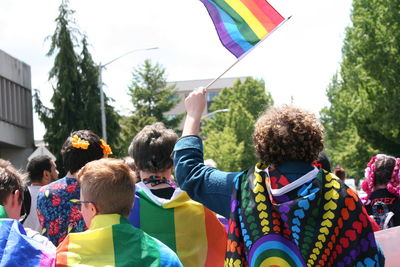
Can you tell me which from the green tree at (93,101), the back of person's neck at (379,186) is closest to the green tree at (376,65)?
the green tree at (93,101)

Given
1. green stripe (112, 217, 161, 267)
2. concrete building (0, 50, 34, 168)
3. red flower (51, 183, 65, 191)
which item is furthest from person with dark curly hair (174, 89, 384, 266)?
concrete building (0, 50, 34, 168)

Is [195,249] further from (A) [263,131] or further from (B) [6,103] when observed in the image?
(B) [6,103]

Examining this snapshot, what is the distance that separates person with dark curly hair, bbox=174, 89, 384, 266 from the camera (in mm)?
2924

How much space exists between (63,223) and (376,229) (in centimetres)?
212

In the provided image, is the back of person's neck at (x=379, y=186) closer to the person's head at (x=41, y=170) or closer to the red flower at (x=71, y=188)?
the red flower at (x=71, y=188)

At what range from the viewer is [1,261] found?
298 centimetres

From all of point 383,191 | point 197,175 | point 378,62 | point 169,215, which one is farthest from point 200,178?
point 378,62

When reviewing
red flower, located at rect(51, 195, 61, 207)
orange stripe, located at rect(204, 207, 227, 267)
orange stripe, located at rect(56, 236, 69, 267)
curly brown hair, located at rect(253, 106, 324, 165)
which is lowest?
orange stripe, located at rect(204, 207, 227, 267)

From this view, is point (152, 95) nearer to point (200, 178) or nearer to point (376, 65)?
point (376, 65)

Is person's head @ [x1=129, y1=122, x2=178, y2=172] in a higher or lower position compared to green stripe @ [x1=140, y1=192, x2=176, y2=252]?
higher

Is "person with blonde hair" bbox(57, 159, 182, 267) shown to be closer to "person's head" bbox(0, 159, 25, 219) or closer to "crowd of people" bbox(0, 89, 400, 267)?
"crowd of people" bbox(0, 89, 400, 267)

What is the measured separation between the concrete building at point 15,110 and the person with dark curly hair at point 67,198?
92.0 feet

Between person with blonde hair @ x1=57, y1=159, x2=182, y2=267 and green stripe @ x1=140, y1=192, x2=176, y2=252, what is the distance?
104 centimetres

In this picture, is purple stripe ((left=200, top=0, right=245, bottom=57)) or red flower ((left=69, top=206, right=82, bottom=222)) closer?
purple stripe ((left=200, top=0, right=245, bottom=57))
